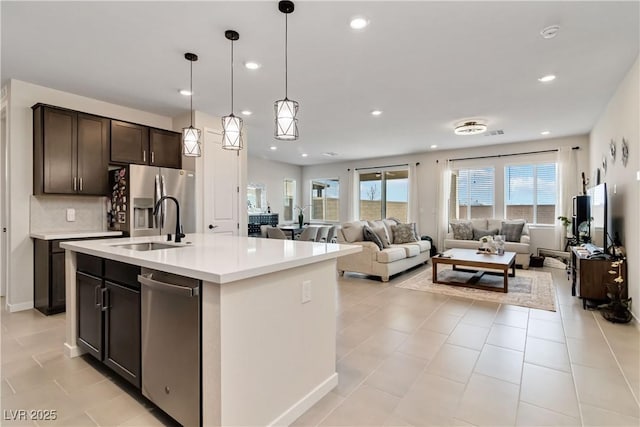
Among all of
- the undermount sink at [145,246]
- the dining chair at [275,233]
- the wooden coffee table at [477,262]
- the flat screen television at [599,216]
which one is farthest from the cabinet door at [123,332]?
the flat screen television at [599,216]

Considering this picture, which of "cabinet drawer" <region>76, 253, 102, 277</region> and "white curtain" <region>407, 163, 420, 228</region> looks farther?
"white curtain" <region>407, 163, 420, 228</region>

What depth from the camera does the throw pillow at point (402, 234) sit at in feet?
20.2

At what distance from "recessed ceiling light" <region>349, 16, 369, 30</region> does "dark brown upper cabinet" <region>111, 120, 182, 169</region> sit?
3267 millimetres

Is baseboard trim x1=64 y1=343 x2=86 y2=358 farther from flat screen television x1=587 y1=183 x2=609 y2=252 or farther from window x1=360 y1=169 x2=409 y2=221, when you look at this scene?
window x1=360 y1=169 x2=409 y2=221

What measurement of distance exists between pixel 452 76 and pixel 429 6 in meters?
1.35

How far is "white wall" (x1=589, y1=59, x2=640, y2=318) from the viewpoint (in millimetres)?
3105

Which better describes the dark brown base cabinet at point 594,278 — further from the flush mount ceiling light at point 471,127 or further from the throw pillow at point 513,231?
→ the throw pillow at point 513,231

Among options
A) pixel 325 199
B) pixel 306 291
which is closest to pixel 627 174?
pixel 306 291

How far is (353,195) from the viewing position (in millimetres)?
9195

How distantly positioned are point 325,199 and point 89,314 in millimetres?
8014

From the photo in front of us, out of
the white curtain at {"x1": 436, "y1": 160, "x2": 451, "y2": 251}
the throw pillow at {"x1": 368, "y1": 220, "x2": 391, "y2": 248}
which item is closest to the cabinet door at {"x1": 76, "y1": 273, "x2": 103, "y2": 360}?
the throw pillow at {"x1": 368, "y1": 220, "x2": 391, "y2": 248}

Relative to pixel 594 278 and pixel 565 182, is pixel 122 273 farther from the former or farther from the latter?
pixel 565 182

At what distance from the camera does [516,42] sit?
106 inches

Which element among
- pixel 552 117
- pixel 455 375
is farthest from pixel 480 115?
pixel 455 375
